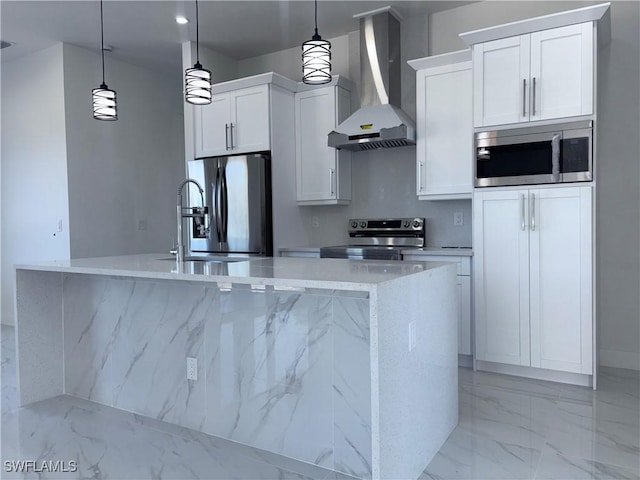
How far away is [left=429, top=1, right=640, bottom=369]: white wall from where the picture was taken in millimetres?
3518

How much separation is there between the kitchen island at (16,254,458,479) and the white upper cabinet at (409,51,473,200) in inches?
63.3

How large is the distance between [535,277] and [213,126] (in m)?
3.21

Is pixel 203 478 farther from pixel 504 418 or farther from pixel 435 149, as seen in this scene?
pixel 435 149

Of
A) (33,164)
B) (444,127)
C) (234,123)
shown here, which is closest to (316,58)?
(444,127)

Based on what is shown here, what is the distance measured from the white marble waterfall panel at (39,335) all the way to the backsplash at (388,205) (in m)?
2.47

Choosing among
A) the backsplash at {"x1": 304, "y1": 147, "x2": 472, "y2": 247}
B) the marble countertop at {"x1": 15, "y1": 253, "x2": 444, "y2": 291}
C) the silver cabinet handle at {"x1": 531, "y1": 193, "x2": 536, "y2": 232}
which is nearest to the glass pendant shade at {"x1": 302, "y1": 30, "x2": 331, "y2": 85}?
the marble countertop at {"x1": 15, "y1": 253, "x2": 444, "y2": 291}

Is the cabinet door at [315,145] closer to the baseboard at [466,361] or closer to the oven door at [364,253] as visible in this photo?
the oven door at [364,253]

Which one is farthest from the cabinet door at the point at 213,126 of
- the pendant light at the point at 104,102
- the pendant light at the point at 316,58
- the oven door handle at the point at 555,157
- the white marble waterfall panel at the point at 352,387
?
Answer: the white marble waterfall panel at the point at 352,387

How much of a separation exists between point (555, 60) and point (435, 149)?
1058mm

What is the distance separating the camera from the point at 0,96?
18.1 ft

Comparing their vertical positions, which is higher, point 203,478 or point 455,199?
point 455,199

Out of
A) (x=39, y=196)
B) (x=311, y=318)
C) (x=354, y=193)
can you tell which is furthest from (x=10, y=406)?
(x=354, y=193)

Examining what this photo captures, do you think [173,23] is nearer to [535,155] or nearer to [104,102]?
[104,102]

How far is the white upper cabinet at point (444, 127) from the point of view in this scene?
3.81 meters
